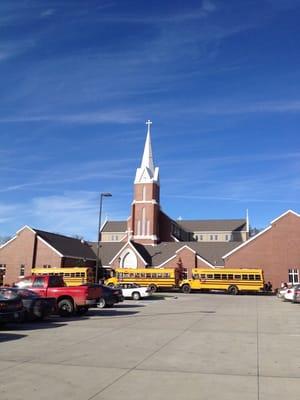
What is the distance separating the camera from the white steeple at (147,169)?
9275 centimetres

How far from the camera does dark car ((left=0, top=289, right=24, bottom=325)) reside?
16.7m

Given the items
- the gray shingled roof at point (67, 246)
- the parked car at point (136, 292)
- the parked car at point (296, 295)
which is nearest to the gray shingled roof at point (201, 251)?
the gray shingled roof at point (67, 246)

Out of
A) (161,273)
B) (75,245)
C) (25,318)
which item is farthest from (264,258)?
(25,318)

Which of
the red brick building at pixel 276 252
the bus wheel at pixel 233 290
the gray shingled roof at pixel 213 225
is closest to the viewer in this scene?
the bus wheel at pixel 233 290

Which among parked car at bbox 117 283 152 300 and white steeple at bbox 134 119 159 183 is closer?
parked car at bbox 117 283 152 300

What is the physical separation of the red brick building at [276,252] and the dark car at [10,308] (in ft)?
158

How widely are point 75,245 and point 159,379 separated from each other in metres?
66.1

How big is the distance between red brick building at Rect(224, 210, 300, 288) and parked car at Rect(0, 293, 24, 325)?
1896 inches

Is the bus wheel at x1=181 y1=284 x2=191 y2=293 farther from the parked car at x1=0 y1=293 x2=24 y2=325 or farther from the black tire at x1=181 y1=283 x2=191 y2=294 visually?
the parked car at x1=0 y1=293 x2=24 y2=325

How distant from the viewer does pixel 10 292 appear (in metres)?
18.0

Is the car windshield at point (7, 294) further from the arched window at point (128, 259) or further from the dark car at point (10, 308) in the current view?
the arched window at point (128, 259)

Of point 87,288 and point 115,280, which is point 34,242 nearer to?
point 115,280

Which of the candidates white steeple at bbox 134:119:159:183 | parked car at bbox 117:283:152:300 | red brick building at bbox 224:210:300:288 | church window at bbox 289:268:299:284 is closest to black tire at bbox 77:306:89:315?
parked car at bbox 117:283:152:300

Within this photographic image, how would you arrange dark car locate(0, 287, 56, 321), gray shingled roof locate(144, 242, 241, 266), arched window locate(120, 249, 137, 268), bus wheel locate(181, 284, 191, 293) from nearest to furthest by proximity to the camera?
1. dark car locate(0, 287, 56, 321)
2. bus wheel locate(181, 284, 191, 293)
3. gray shingled roof locate(144, 242, 241, 266)
4. arched window locate(120, 249, 137, 268)
